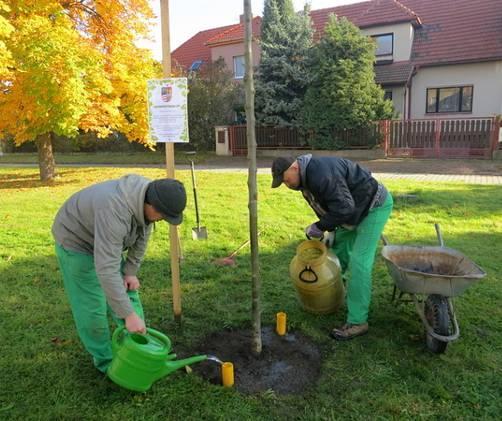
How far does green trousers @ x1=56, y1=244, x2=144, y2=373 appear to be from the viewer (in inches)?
108

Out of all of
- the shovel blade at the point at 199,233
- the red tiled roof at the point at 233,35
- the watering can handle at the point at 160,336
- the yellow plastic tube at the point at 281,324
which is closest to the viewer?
the watering can handle at the point at 160,336

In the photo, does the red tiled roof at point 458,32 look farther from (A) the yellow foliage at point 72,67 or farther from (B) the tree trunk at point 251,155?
(B) the tree trunk at point 251,155

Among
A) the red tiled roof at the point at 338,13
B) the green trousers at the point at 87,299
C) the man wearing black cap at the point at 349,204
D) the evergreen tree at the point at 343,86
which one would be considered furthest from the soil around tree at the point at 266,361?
the red tiled roof at the point at 338,13

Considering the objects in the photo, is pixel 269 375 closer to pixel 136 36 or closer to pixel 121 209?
pixel 121 209

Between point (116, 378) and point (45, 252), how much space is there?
144 inches

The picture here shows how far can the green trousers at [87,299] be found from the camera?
275 cm

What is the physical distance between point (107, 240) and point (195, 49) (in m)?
28.5

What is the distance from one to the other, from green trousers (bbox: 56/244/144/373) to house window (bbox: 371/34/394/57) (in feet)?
66.4

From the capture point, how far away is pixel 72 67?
920 cm

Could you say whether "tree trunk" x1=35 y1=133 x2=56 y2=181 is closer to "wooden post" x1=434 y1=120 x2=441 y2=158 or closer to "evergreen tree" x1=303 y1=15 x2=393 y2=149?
"evergreen tree" x1=303 y1=15 x2=393 y2=149

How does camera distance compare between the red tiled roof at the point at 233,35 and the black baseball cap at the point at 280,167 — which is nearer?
the black baseball cap at the point at 280,167

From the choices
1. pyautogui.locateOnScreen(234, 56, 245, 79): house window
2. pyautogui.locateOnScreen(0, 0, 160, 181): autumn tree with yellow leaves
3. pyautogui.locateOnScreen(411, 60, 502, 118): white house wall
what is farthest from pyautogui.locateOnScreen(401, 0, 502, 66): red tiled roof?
pyautogui.locateOnScreen(0, 0, 160, 181): autumn tree with yellow leaves

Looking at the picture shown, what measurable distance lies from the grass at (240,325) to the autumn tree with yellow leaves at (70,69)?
11.6 feet

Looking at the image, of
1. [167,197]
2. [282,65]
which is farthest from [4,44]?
[282,65]
